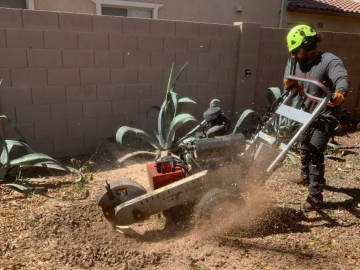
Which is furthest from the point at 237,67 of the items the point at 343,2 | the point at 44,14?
the point at 343,2

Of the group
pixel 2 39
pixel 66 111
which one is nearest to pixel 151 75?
pixel 66 111

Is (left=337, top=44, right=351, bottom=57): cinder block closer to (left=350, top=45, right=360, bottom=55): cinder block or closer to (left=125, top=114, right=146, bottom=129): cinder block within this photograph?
(left=350, top=45, right=360, bottom=55): cinder block

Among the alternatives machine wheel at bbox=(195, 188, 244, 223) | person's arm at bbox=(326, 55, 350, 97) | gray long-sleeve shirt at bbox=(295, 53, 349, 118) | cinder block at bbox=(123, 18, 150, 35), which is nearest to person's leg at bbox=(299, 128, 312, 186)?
gray long-sleeve shirt at bbox=(295, 53, 349, 118)

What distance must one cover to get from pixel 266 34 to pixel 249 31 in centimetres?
41

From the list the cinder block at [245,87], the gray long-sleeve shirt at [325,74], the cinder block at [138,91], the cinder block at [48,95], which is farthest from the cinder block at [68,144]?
the gray long-sleeve shirt at [325,74]

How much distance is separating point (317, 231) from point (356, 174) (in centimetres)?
Answer: 179

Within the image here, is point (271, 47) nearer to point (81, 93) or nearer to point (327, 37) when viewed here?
point (327, 37)

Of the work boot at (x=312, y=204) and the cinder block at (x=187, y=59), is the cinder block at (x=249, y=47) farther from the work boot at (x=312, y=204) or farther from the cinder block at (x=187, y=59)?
the work boot at (x=312, y=204)

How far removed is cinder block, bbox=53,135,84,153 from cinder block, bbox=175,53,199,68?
1844 millimetres

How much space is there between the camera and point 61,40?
4312mm

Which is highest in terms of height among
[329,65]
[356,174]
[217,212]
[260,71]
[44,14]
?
[44,14]

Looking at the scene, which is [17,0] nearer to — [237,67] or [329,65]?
[237,67]

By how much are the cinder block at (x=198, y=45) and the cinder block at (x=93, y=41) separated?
1320 millimetres

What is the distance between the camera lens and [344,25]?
1355 centimetres
